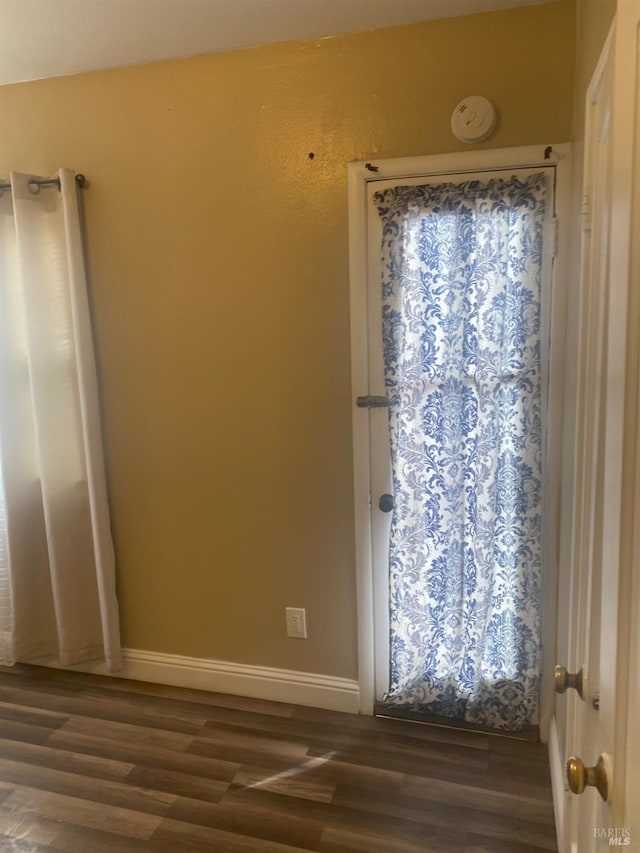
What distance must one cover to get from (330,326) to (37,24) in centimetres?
137

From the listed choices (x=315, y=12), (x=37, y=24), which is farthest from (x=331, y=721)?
(x=37, y=24)

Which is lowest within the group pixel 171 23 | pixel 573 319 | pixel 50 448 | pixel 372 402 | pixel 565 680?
pixel 565 680

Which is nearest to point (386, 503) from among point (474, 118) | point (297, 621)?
point (297, 621)

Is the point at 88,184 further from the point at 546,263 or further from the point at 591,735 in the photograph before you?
the point at 591,735

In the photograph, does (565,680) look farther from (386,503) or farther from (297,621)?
(297,621)

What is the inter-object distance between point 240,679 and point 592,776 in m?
2.02

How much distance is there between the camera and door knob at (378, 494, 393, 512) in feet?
7.29

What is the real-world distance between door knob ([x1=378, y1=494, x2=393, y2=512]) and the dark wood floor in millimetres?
854

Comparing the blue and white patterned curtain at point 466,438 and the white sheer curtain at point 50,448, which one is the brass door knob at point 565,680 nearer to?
the blue and white patterned curtain at point 466,438

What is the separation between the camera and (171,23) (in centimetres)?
199

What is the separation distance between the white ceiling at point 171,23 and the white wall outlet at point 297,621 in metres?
2.11

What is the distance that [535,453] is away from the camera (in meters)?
2.04

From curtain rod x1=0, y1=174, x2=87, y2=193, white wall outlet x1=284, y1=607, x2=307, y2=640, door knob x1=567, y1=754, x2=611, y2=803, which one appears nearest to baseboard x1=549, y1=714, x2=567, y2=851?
white wall outlet x1=284, y1=607, x2=307, y2=640

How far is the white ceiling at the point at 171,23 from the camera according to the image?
1873 mm
